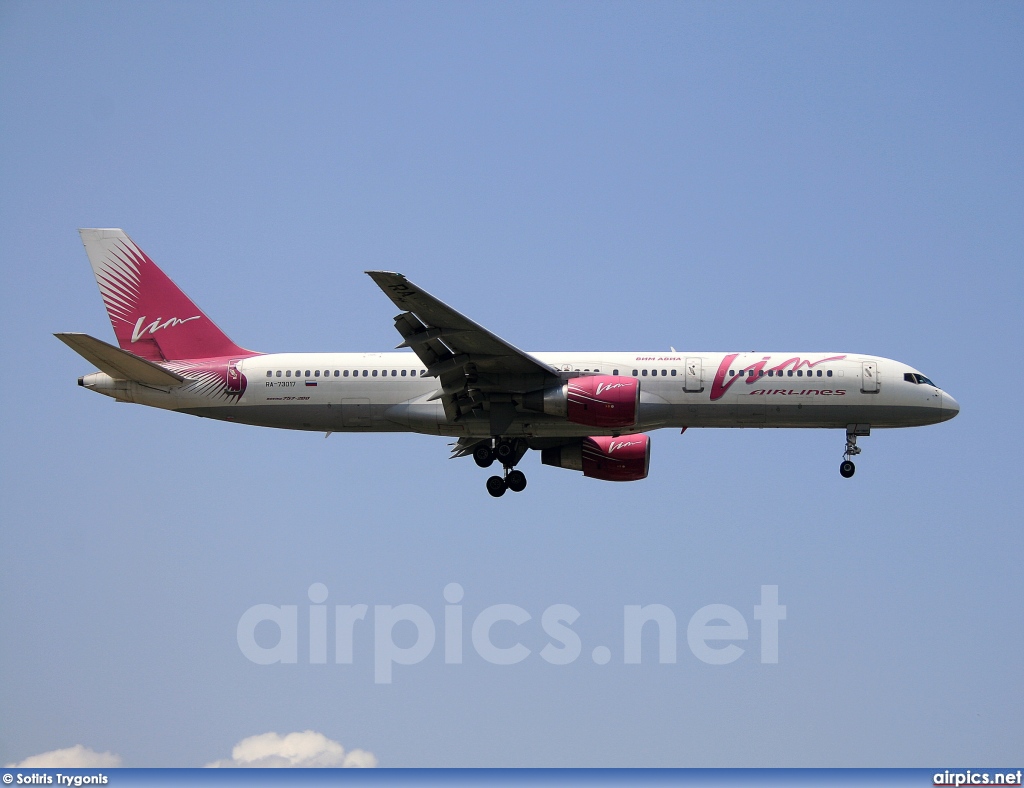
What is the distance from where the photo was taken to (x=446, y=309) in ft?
124

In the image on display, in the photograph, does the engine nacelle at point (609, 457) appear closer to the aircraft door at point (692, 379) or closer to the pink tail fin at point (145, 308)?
the aircraft door at point (692, 379)

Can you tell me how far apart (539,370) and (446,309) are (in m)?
4.14

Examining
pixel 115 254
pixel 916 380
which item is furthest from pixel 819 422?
pixel 115 254

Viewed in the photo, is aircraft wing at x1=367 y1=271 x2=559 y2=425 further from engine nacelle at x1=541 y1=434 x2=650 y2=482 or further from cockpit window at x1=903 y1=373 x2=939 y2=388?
cockpit window at x1=903 y1=373 x2=939 y2=388

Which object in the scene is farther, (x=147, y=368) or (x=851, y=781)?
(x=147, y=368)

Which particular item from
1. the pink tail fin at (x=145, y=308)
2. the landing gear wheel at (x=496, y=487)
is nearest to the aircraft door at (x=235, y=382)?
the pink tail fin at (x=145, y=308)

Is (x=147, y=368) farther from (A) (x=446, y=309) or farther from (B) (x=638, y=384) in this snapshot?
(B) (x=638, y=384)

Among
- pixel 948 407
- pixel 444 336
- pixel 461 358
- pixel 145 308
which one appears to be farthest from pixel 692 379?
pixel 145 308

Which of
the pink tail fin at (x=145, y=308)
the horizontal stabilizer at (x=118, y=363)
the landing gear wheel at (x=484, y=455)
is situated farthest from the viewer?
the pink tail fin at (x=145, y=308)

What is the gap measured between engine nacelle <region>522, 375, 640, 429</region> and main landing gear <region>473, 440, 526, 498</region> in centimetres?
334

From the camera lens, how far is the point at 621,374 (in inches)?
1642

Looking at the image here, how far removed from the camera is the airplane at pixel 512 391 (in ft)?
132

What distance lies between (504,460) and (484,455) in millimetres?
682

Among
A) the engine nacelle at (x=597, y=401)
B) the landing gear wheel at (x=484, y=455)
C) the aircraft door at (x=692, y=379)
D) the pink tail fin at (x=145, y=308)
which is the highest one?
the pink tail fin at (x=145, y=308)
